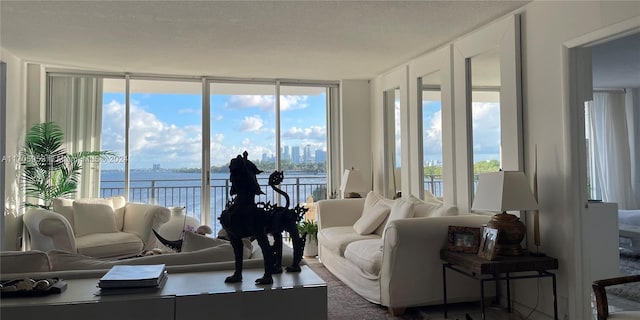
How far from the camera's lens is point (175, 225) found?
5383 mm

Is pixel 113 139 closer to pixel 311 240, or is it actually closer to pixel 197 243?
pixel 311 240

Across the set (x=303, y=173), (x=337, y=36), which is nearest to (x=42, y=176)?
(x=303, y=173)

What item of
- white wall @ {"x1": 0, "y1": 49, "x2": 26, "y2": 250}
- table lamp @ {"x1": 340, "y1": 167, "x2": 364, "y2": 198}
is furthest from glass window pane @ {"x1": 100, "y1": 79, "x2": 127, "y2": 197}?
table lamp @ {"x1": 340, "y1": 167, "x2": 364, "y2": 198}

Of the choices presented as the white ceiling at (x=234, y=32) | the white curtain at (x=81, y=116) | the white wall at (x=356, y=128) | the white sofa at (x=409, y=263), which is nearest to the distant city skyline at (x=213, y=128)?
the white curtain at (x=81, y=116)

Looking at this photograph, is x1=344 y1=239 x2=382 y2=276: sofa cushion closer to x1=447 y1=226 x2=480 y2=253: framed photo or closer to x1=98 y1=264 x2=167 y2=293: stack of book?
x1=447 y1=226 x2=480 y2=253: framed photo

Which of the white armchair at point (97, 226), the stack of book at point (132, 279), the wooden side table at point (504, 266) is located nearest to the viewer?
the stack of book at point (132, 279)

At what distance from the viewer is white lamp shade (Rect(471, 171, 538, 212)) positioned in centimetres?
315

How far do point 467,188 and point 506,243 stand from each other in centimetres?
107

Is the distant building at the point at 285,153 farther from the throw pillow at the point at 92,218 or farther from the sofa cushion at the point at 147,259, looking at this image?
the sofa cushion at the point at 147,259

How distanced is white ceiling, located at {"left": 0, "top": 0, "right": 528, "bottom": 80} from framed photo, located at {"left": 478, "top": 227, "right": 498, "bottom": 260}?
1721 millimetres

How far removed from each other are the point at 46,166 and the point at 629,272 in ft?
20.1

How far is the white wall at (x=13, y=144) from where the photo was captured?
491 cm

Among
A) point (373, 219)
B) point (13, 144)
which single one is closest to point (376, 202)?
point (373, 219)

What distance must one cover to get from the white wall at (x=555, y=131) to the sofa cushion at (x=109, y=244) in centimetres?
387
